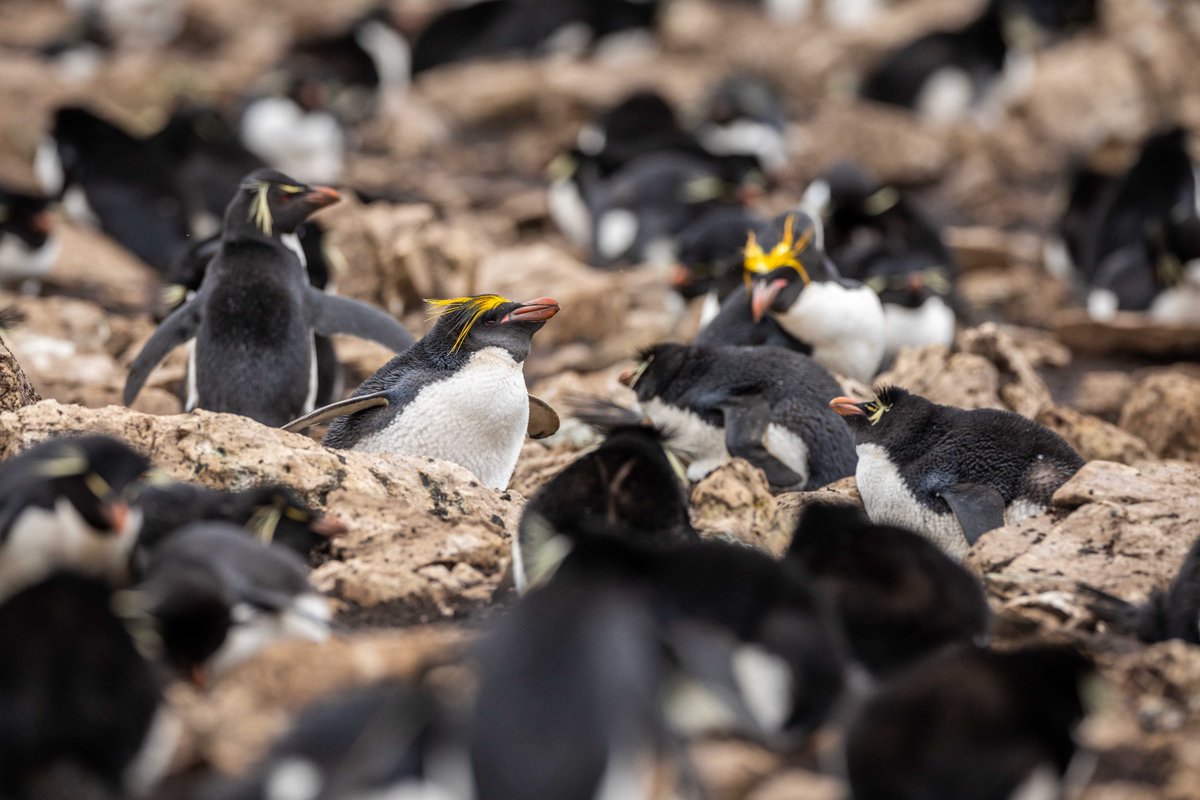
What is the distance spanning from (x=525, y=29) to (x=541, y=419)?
37.5 feet

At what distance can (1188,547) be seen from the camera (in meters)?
4.79

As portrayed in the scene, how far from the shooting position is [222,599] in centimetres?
363

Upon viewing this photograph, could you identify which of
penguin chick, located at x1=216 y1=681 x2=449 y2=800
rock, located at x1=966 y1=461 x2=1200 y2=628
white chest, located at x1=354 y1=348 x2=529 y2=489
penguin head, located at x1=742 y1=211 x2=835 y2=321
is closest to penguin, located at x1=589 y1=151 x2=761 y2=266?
penguin head, located at x1=742 y1=211 x2=835 y2=321

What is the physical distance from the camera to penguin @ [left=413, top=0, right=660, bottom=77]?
17.2 metres

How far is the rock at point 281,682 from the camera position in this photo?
345cm

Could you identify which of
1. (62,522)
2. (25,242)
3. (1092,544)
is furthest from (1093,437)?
(25,242)

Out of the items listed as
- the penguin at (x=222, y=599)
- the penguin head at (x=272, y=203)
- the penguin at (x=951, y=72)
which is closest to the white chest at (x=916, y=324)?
the penguin head at (x=272, y=203)

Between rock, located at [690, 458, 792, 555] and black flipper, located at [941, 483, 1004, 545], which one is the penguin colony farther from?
rock, located at [690, 458, 792, 555]

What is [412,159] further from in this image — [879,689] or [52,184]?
[879,689]

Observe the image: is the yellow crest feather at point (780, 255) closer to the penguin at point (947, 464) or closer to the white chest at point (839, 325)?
the white chest at point (839, 325)

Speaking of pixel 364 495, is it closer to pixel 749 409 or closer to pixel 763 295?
pixel 749 409

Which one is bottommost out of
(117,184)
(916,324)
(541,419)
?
(117,184)

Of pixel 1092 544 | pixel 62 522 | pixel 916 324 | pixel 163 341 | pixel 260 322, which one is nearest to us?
pixel 62 522

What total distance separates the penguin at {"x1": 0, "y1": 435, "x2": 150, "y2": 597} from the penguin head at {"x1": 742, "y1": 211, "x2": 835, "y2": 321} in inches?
140
